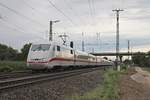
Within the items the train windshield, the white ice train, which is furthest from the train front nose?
the train windshield

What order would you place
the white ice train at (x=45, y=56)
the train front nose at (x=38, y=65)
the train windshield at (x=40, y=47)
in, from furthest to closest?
1. the train windshield at (x=40, y=47)
2. the white ice train at (x=45, y=56)
3. the train front nose at (x=38, y=65)

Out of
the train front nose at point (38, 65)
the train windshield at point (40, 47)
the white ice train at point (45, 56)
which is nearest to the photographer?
the train front nose at point (38, 65)

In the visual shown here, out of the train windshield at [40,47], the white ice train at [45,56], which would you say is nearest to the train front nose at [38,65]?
the white ice train at [45,56]

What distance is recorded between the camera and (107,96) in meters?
14.8

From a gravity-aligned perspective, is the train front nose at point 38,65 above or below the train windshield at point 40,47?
below

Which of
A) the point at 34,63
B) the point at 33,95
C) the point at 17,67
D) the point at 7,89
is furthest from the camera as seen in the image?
the point at 17,67

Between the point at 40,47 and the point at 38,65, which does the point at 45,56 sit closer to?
the point at 38,65

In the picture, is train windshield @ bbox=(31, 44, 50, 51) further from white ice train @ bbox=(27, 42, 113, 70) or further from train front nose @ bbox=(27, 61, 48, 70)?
train front nose @ bbox=(27, 61, 48, 70)

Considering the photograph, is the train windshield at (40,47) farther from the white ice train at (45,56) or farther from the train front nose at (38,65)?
the train front nose at (38,65)

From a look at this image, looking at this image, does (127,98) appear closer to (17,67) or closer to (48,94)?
(48,94)

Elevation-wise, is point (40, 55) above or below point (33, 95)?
above

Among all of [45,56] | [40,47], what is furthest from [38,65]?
[40,47]

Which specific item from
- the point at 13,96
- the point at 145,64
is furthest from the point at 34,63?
the point at 145,64

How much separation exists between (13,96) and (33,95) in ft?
3.47
